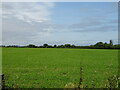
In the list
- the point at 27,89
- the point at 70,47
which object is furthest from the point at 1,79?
the point at 70,47

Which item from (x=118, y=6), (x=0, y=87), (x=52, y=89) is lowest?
(x=52, y=89)

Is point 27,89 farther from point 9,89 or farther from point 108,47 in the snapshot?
point 108,47

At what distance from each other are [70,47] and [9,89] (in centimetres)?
5820

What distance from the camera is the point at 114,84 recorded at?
4.68 metres

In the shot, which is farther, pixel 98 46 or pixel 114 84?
pixel 98 46

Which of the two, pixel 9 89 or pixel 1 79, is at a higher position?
pixel 1 79

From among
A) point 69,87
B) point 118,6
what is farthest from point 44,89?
point 118,6

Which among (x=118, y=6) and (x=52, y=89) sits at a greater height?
(x=118, y=6)

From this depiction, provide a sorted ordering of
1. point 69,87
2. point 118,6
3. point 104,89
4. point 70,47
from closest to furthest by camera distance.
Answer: point 69,87
point 104,89
point 118,6
point 70,47

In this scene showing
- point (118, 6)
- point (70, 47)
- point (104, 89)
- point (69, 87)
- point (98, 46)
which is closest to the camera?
point (69, 87)

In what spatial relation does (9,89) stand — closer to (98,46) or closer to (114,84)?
(114,84)

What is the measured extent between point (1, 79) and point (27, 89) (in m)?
1.48

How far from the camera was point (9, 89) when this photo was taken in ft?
16.1

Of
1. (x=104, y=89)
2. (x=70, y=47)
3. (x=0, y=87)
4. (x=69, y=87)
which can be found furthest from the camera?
(x=70, y=47)
